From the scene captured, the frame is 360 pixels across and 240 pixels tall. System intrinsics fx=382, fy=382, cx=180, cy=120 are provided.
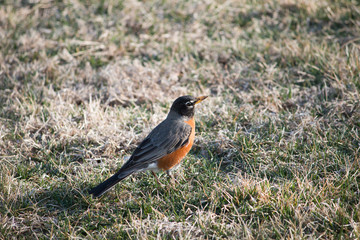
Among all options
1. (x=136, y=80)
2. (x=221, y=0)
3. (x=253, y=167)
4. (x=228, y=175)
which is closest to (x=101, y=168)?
(x=228, y=175)

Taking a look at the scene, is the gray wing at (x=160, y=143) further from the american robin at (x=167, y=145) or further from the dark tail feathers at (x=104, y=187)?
the dark tail feathers at (x=104, y=187)

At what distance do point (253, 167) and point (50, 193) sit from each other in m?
2.27

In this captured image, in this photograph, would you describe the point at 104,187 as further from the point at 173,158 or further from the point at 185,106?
the point at 185,106

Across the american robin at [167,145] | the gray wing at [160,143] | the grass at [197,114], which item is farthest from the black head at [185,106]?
the grass at [197,114]

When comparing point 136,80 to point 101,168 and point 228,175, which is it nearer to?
point 101,168

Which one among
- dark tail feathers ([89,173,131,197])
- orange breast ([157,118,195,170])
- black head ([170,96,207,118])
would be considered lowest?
orange breast ([157,118,195,170])

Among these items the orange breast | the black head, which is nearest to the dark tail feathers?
the orange breast

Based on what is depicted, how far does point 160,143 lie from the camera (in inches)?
174

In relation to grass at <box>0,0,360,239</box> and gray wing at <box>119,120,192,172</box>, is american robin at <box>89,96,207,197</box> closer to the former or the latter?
gray wing at <box>119,120,192,172</box>

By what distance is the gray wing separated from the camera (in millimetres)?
4199

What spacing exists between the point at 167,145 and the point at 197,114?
1310mm

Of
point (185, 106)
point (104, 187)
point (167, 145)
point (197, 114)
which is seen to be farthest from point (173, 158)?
point (197, 114)

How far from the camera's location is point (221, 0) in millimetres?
8344

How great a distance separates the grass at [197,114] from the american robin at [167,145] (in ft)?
0.79
